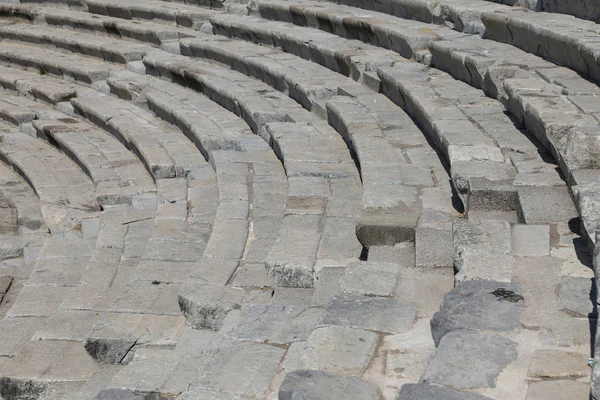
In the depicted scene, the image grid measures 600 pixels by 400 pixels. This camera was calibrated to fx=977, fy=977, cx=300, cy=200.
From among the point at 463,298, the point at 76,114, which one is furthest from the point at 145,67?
the point at 463,298

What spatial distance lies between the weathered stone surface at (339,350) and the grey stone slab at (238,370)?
214 mm

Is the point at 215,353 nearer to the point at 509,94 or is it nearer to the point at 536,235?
the point at 536,235

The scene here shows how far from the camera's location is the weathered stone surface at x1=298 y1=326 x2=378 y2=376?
3.93 meters

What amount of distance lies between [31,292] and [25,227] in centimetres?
209

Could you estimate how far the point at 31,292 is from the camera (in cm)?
725

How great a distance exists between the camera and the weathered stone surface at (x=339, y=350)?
3928mm

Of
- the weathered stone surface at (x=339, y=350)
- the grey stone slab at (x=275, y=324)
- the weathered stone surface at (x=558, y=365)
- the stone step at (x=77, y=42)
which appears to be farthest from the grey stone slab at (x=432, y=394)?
the stone step at (x=77, y=42)

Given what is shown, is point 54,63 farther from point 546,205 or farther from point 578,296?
point 578,296

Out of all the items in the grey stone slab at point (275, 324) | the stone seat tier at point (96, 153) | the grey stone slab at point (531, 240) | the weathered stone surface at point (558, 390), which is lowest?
the stone seat tier at point (96, 153)

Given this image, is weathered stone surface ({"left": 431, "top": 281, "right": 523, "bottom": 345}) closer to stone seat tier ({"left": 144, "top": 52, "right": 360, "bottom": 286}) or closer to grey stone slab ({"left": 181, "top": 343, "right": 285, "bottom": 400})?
grey stone slab ({"left": 181, "top": 343, "right": 285, "bottom": 400})

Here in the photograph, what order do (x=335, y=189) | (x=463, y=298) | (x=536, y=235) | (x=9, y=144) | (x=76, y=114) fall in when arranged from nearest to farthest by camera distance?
(x=463, y=298) → (x=536, y=235) → (x=335, y=189) → (x=9, y=144) → (x=76, y=114)

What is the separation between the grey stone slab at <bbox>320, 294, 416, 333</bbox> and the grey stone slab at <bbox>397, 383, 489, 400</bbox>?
0.82 meters

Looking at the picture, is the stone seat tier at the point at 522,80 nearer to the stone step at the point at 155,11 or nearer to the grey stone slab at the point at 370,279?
the grey stone slab at the point at 370,279

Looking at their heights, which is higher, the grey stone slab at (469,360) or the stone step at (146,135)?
the grey stone slab at (469,360)
